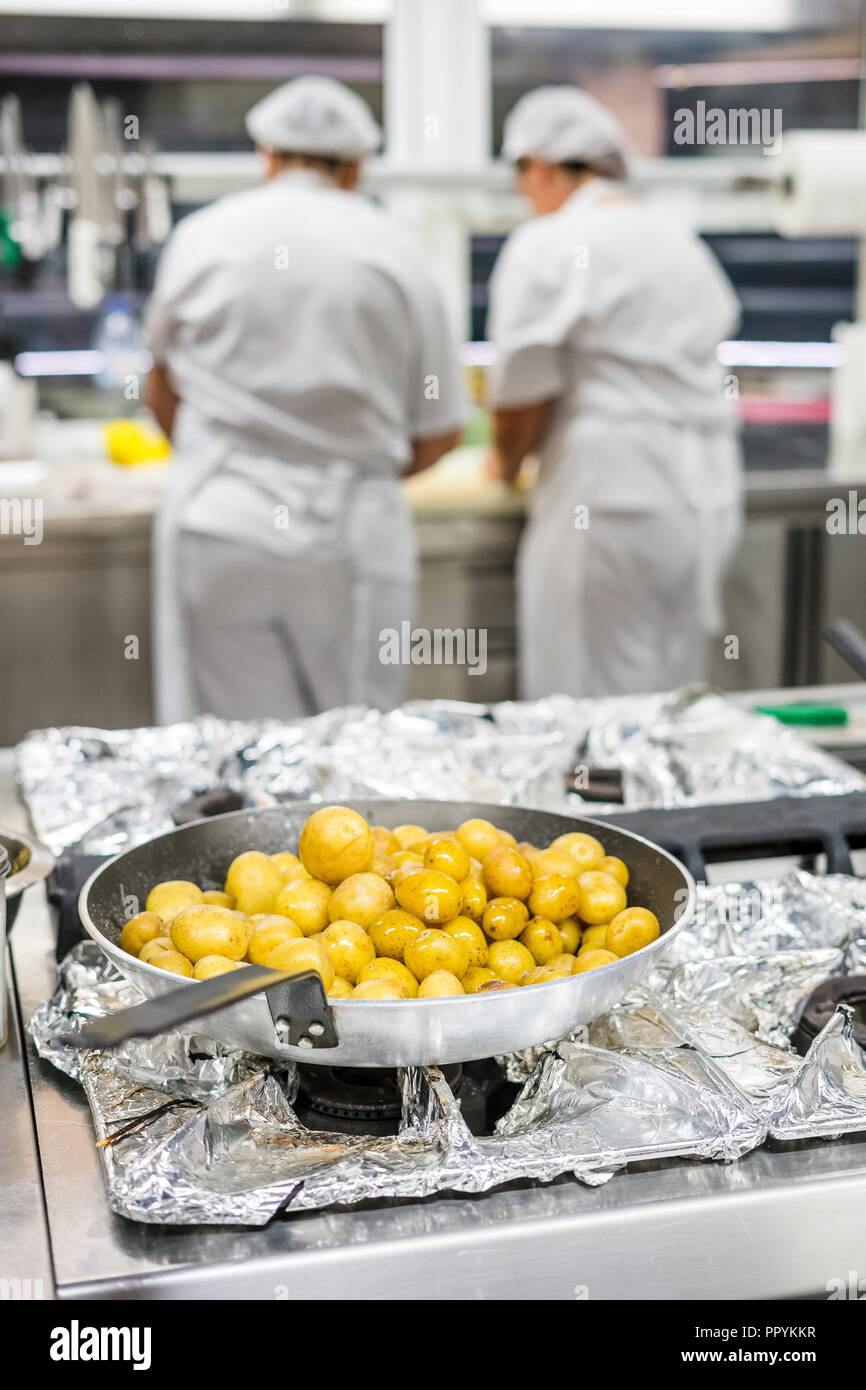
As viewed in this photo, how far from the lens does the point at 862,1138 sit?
778 millimetres

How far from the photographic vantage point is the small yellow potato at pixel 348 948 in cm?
78

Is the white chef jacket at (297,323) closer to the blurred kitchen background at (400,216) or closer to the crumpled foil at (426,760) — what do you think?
the blurred kitchen background at (400,216)

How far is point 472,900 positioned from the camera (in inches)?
33.0

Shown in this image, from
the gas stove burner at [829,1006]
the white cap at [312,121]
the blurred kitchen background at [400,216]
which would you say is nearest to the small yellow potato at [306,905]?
the gas stove burner at [829,1006]

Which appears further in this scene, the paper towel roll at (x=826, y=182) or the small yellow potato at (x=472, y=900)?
the paper towel roll at (x=826, y=182)

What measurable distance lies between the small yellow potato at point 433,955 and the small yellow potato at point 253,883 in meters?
0.12

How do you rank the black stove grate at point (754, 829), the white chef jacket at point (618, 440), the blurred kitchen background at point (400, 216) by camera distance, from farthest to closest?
1. the blurred kitchen background at point (400, 216)
2. the white chef jacket at point (618, 440)
3. the black stove grate at point (754, 829)

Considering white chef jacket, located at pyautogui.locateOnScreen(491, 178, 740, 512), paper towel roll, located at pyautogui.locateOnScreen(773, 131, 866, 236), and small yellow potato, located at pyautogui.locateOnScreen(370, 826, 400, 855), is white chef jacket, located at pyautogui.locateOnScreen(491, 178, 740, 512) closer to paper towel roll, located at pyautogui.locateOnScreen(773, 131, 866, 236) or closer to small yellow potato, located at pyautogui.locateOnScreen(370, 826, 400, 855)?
paper towel roll, located at pyautogui.locateOnScreen(773, 131, 866, 236)

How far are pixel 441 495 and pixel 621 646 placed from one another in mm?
475

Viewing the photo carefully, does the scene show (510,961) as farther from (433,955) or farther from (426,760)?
(426,760)

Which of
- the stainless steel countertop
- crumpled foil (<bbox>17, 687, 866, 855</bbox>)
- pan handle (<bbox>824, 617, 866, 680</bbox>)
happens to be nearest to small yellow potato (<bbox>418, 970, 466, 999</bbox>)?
the stainless steel countertop

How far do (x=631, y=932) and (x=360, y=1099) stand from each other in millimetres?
178
